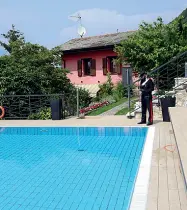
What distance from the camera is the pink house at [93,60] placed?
962 inches

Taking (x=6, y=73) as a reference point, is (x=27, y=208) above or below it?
below

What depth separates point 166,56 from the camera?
55.9ft

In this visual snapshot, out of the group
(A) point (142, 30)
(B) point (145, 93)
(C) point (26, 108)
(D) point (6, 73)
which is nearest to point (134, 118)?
(B) point (145, 93)

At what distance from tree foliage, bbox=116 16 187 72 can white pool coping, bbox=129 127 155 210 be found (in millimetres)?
10062

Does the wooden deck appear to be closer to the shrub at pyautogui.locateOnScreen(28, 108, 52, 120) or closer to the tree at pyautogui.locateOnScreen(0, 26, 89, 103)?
the shrub at pyautogui.locateOnScreen(28, 108, 52, 120)

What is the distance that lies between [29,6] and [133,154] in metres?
11.2

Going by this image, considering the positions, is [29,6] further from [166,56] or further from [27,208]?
[27,208]

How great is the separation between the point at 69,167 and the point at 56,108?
637 centimetres

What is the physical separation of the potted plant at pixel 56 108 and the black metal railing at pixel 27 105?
1030mm

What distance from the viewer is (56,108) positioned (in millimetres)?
13477

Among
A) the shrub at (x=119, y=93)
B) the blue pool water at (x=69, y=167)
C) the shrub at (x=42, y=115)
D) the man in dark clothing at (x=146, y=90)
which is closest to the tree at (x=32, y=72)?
the shrub at (x=42, y=115)

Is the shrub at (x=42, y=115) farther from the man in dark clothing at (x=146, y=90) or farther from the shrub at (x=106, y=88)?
the shrub at (x=106, y=88)

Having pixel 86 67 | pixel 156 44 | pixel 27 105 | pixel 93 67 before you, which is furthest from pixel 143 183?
pixel 86 67

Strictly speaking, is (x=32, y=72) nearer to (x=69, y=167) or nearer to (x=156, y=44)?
(x=156, y=44)
